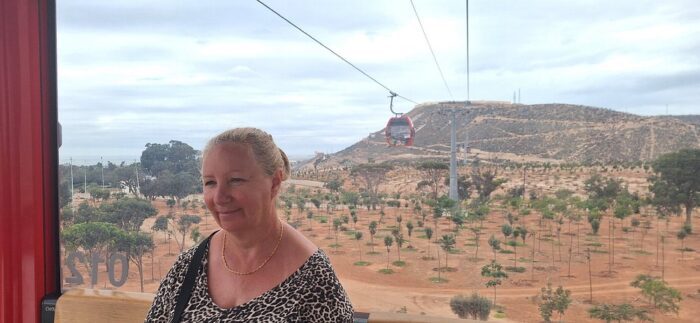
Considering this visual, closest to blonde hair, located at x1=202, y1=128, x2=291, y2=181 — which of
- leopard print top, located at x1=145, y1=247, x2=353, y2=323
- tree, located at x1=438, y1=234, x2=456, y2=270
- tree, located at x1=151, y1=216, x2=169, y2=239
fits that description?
leopard print top, located at x1=145, y1=247, x2=353, y2=323

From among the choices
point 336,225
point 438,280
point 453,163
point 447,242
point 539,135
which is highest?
point 539,135

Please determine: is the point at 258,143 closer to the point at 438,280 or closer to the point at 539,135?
the point at 438,280

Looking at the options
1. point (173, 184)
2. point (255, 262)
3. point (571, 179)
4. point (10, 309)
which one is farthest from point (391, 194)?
point (10, 309)

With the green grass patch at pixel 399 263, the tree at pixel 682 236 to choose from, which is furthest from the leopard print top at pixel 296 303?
the tree at pixel 682 236

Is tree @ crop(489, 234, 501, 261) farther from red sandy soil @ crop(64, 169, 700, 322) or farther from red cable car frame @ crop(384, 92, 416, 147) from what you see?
red cable car frame @ crop(384, 92, 416, 147)

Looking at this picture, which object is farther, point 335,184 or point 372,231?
point 372,231

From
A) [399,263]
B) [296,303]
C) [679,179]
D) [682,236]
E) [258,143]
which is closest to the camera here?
[296,303]

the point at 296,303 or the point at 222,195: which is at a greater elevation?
the point at 222,195

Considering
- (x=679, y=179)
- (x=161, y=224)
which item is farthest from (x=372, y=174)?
(x=679, y=179)

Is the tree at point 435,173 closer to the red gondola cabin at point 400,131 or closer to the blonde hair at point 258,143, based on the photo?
the red gondola cabin at point 400,131
